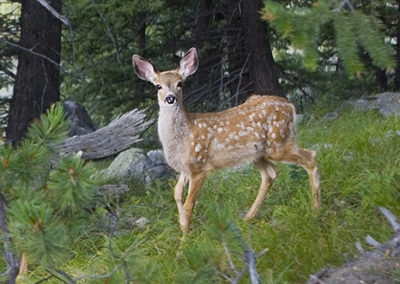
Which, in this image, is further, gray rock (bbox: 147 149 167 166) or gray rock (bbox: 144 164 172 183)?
gray rock (bbox: 147 149 167 166)

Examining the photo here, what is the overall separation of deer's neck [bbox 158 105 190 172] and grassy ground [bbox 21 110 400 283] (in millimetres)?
460

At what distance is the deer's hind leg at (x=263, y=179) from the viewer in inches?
226

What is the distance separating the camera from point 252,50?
9430 millimetres

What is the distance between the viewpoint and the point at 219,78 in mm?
10164

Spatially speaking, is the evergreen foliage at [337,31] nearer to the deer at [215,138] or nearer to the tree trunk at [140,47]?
the deer at [215,138]

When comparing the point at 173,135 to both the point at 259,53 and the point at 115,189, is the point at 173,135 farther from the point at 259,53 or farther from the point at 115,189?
the point at 259,53

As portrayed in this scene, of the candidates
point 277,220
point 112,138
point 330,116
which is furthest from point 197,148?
point 330,116

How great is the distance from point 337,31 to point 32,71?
6.76 metres

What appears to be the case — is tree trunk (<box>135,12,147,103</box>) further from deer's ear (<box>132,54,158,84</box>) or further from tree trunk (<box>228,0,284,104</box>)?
deer's ear (<box>132,54,158,84</box>)

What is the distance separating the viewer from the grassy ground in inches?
148

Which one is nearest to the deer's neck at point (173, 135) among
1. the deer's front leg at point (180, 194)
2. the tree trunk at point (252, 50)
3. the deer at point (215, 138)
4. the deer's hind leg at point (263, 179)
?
the deer at point (215, 138)

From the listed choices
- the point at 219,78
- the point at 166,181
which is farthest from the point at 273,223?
the point at 219,78

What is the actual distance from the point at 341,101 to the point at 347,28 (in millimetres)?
7211

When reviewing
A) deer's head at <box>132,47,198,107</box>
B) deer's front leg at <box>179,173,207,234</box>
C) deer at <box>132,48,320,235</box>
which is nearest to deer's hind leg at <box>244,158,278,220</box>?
deer at <box>132,48,320,235</box>
